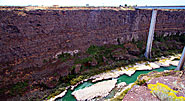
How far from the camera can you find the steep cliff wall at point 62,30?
15570 millimetres

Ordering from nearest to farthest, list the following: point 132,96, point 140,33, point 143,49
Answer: point 132,96
point 143,49
point 140,33

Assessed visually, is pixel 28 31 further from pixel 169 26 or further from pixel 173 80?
pixel 169 26

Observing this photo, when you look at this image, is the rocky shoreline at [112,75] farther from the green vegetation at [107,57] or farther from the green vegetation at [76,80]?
the green vegetation at [107,57]

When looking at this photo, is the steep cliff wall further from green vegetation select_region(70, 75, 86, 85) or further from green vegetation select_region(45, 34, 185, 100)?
green vegetation select_region(70, 75, 86, 85)

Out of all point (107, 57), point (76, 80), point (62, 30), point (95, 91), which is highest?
point (62, 30)

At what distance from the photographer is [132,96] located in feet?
42.9

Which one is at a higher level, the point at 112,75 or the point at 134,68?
the point at 134,68

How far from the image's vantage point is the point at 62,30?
19.9 m

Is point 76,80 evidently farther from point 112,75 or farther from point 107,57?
point 107,57

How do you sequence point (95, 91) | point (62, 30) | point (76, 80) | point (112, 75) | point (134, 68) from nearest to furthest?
1. point (95, 91)
2. point (76, 80)
3. point (62, 30)
4. point (112, 75)
5. point (134, 68)

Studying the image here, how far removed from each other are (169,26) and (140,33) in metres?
9.02

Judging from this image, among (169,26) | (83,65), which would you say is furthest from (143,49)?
(83,65)

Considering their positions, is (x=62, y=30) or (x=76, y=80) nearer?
(x=76, y=80)

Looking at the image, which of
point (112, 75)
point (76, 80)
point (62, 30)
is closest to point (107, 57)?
point (112, 75)
